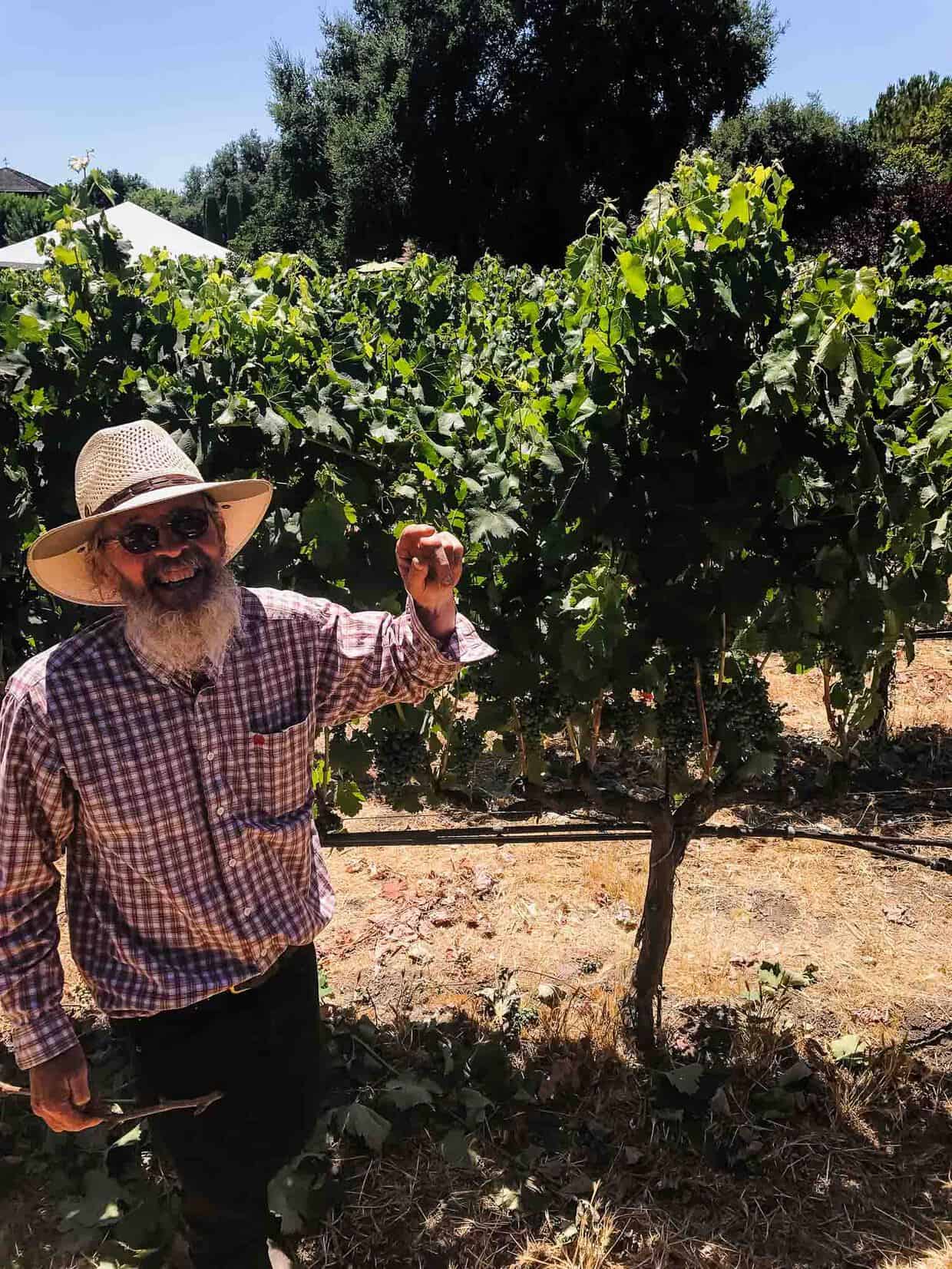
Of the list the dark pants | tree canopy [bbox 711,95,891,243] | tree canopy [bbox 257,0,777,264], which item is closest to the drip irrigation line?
the dark pants

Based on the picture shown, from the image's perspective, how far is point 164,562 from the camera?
168 cm

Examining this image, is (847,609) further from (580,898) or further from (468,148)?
(468,148)

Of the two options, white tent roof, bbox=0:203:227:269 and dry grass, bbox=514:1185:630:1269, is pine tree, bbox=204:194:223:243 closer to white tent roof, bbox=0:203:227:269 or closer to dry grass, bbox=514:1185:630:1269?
white tent roof, bbox=0:203:227:269

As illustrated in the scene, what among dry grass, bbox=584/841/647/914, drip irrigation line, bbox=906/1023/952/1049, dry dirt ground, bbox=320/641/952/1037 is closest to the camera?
drip irrigation line, bbox=906/1023/952/1049

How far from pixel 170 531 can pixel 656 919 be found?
192 centimetres

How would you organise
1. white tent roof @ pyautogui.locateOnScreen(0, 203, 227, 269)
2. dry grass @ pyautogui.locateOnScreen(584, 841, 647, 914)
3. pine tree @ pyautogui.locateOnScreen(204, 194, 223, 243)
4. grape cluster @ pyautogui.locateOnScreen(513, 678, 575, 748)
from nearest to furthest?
grape cluster @ pyautogui.locateOnScreen(513, 678, 575, 748), dry grass @ pyautogui.locateOnScreen(584, 841, 647, 914), white tent roof @ pyautogui.locateOnScreen(0, 203, 227, 269), pine tree @ pyautogui.locateOnScreen(204, 194, 223, 243)

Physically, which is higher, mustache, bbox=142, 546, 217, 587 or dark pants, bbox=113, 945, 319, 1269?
mustache, bbox=142, 546, 217, 587

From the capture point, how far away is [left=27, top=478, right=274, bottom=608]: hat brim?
1.64 metres

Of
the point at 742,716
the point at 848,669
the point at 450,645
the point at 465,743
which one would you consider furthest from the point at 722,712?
the point at 450,645

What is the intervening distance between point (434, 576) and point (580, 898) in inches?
100

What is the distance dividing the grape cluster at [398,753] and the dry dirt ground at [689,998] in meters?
0.59

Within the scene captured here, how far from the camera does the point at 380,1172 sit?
2611mm

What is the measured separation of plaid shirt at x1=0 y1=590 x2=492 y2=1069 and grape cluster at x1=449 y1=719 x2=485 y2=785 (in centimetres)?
104

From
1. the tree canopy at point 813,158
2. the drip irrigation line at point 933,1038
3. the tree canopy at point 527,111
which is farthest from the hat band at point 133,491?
the tree canopy at point 527,111
